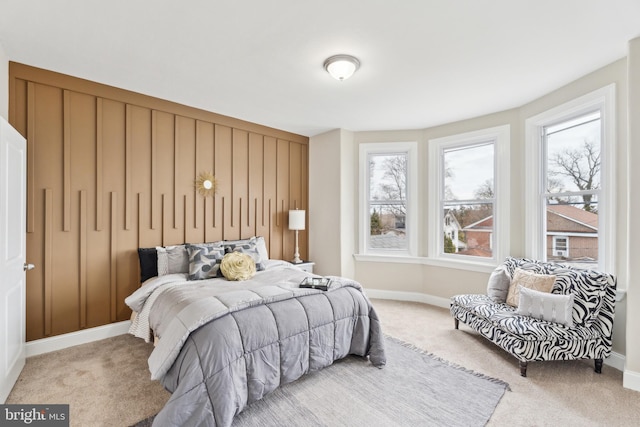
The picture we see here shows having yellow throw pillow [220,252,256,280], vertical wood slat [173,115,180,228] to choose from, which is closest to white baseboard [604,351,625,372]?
yellow throw pillow [220,252,256,280]

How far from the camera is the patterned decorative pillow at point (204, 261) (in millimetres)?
3027

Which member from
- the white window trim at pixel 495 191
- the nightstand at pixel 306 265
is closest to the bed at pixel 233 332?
the nightstand at pixel 306 265

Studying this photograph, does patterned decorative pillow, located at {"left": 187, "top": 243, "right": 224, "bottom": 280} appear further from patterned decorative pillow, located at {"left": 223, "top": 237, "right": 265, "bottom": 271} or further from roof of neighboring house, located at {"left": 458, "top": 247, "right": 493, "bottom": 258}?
roof of neighboring house, located at {"left": 458, "top": 247, "right": 493, "bottom": 258}

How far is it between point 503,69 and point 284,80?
78.1 inches

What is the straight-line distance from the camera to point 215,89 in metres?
3.11

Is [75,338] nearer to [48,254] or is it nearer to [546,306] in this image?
[48,254]

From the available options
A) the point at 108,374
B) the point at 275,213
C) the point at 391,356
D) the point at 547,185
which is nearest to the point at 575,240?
the point at 547,185

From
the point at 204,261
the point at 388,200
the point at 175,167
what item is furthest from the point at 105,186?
the point at 388,200

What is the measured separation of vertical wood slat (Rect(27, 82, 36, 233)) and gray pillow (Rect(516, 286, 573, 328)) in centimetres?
444

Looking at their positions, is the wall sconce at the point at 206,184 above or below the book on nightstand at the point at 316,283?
above

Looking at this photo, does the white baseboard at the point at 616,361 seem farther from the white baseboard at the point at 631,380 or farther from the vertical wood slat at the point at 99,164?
the vertical wood slat at the point at 99,164

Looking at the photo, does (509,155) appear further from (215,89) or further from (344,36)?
(215,89)

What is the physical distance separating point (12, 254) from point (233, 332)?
1.76 meters

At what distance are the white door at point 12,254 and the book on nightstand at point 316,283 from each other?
2071 millimetres
